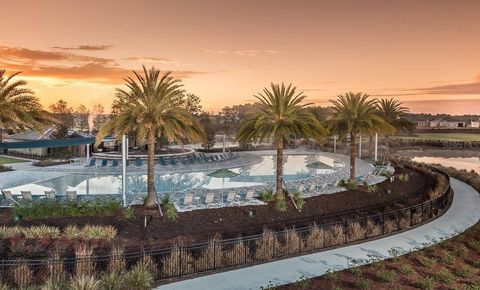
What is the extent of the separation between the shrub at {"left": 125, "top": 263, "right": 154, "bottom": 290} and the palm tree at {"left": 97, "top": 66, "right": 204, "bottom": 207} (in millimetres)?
8220

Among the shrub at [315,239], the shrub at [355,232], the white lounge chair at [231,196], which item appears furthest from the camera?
the white lounge chair at [231,196]

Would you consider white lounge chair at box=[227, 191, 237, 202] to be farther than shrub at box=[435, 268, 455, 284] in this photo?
Yes

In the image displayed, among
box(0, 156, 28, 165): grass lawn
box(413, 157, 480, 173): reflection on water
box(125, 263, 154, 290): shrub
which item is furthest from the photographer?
box(413, 157, 480, 173): reflection on water

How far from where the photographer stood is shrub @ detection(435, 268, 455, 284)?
12188 mm

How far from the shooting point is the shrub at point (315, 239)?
15.2m

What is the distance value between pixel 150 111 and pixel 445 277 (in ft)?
46.3

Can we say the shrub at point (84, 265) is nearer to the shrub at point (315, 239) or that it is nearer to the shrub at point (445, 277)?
the shrub at point (315, 239)

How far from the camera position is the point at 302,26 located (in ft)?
104

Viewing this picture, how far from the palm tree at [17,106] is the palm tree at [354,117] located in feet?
61.1

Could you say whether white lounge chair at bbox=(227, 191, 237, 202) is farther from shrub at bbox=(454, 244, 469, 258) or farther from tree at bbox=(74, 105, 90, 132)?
tree at bbox=(74, 105, 90, 132)

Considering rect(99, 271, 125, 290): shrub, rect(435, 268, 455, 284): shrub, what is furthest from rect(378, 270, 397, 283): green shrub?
rect(99, 271, 125, 290): shrub

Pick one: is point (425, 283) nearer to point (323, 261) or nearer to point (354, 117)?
point (323, 261)

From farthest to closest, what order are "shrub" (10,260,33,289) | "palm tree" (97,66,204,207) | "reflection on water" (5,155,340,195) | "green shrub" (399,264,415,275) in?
"reflection on water" (5,155,340,195)
"palm tree" (97,66,204,207)
"green shrub" (399,264,415,275)
"shrub" (10,260,33,289)

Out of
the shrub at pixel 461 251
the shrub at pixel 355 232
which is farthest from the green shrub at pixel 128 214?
the shrub at pixel 461 251
